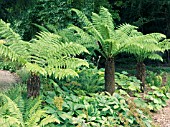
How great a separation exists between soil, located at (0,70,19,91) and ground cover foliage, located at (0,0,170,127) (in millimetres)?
304

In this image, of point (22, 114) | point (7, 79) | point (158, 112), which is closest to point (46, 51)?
point (22, 114)

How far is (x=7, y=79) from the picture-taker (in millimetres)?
6852

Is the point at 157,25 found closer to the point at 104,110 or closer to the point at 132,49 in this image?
the point at 132,49

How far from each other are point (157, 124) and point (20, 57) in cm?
272

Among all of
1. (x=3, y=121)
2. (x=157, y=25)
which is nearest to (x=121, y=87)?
(x=3, y=121)

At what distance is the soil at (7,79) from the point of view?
6172 mm

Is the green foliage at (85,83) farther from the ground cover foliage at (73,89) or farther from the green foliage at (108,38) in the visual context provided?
the green foliage at (108,38)

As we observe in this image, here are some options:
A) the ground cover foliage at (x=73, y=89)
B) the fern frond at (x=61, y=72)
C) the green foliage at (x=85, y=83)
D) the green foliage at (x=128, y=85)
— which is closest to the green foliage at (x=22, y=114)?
the ground cover foliage at (x=73, y=89)

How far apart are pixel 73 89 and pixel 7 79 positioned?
5.97ft

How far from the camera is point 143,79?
703 cm

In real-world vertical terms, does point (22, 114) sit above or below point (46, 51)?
below

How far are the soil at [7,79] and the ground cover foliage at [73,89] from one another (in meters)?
0.30

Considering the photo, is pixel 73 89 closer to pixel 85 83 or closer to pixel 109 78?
pixel 85 83

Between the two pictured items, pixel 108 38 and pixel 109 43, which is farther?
pixel 108 38
